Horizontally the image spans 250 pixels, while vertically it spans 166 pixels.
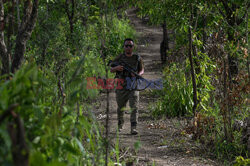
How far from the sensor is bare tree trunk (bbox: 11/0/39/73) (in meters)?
4.89

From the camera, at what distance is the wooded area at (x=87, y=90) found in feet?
8.52

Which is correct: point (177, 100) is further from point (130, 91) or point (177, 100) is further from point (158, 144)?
point (158, 144)

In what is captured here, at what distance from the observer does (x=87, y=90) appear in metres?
3.44

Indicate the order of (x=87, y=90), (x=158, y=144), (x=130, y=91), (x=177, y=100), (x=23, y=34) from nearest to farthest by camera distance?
(x=87, y=90) < (x=23, y=34) < (x=158, y=144) < (x=130, y=91) < (x=177, y=100)

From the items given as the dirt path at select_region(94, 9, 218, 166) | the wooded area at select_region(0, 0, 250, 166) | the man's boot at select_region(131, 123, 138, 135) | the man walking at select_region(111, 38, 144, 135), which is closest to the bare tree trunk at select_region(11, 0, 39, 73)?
the wooded area at select_region(0, 0, 250, 166)

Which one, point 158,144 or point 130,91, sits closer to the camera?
point 158,144

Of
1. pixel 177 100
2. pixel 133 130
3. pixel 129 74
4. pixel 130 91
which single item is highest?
pixel 129 74

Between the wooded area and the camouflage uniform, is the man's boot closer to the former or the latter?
the camouflage uniform

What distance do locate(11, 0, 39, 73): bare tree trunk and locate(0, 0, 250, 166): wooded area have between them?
12 millimetres

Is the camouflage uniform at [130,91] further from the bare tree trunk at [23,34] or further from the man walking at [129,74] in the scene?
the bare tree trunk at [23,34]

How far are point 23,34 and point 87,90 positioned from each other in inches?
74.8

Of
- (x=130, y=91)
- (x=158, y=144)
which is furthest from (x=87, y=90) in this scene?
(x=130, y=91)

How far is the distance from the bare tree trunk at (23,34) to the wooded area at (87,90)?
0.01m

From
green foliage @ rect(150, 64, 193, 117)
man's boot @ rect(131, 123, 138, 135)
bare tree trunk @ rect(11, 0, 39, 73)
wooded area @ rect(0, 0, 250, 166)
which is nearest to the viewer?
wooded area @ rect(0, 0, 250, 166)
